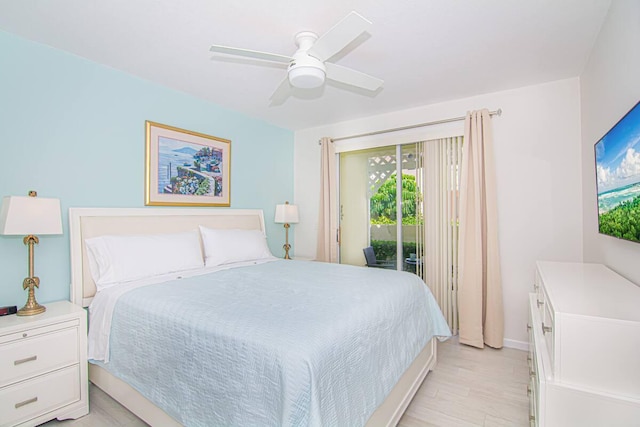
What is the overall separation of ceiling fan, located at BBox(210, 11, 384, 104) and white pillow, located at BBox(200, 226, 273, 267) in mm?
1789

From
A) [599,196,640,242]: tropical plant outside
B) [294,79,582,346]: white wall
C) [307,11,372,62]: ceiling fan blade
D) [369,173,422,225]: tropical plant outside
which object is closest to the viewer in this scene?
[599,196,640,242]: tropical plant outside

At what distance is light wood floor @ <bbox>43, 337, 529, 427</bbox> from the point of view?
1946 millimetres

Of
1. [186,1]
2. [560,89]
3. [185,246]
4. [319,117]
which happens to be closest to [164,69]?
[186,1]

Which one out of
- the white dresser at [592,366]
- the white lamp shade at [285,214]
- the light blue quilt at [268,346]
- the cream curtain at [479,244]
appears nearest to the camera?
the white dresser at [592,366]

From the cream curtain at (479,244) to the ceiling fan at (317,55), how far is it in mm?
1532

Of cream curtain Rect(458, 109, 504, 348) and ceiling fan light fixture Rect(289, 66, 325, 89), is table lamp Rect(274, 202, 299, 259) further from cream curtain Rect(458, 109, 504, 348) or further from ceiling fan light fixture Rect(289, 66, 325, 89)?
ceiling fan light fixture Rect(289, 66, 325, 89)

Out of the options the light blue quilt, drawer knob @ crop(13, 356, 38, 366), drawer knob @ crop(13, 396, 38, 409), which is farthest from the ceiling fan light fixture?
drawer knob @ crop(13, 396, 38, 409)

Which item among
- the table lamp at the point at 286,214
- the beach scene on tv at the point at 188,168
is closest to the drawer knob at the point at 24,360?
the beach scene on tv at the point at 188,168

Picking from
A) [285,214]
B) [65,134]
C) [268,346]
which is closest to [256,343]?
[268,346]

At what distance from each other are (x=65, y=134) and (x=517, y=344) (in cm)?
440

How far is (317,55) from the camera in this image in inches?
73.6

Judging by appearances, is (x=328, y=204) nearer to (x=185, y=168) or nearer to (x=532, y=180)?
(x=185, y=168)

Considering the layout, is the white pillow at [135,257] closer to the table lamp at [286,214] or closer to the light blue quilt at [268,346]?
the light blue quilt at [268,346]

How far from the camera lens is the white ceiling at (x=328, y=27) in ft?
6.02
